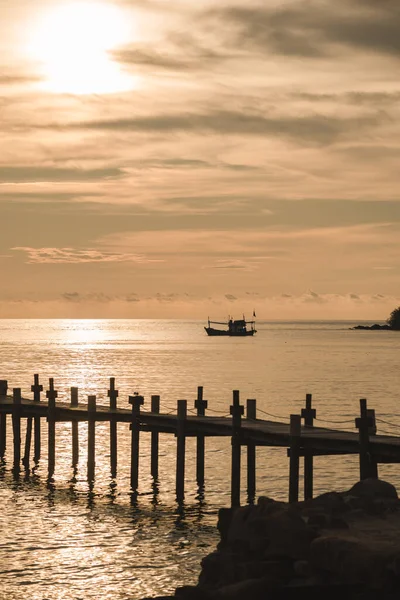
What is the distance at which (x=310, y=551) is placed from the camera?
18.9m

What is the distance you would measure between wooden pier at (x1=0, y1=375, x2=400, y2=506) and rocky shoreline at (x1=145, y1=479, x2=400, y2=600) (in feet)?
16.8

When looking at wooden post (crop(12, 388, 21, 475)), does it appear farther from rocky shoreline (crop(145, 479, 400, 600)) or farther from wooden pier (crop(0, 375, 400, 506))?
rocky shoreline (crop(145, 479, 400, 600))

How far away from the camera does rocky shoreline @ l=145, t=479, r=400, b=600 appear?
17.9 meters

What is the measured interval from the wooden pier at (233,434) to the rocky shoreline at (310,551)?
5117mm

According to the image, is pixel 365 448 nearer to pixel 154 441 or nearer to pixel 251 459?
pixel 251 459

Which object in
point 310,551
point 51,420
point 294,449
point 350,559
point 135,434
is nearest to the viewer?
point 350,559

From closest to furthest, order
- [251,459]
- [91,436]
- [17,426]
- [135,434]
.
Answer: [251,459]
[135,434]
[91,436]
[17,426]

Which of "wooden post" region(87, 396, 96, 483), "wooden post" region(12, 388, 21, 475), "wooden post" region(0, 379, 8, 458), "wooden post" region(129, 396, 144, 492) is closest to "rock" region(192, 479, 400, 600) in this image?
"wooden post" region(129, 396, 144, 492)

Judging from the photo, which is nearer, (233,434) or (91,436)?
(233,434)

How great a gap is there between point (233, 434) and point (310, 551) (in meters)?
12.4

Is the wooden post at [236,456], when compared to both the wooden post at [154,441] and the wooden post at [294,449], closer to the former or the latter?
the wooden post at [294,449]

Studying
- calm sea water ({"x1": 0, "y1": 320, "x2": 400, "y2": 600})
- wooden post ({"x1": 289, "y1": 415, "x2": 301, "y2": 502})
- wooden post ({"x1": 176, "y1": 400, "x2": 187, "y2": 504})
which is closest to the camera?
calm sea water ({"x1": 0, "y1": 320, "x2": 400, "y2": 600})

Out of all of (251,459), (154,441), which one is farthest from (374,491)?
(154,441)

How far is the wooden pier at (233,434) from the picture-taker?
2741 cm
